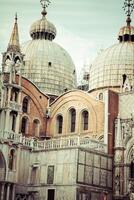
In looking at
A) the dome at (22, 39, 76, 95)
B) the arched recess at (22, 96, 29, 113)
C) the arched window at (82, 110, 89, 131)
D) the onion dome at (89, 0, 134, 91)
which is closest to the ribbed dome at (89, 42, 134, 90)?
the onion dome at (89, 0, 134, 91)

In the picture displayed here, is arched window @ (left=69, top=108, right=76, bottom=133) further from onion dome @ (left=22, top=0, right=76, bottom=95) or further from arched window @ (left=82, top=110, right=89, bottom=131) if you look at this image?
onion dome @ (left=22, top=0, right=76, bottom=95)

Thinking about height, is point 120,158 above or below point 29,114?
below

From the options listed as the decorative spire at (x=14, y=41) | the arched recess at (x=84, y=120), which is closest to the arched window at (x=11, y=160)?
the arched recess at (x=84, y=120)

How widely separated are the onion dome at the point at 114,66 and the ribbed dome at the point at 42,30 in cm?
684

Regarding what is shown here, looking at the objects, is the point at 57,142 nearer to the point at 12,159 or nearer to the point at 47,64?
the point at 12,159

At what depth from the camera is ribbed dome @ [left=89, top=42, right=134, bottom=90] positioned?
46.5 m

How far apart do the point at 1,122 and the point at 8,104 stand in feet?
4.53

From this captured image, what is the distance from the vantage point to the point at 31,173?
35.3m

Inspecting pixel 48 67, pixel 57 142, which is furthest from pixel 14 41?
pixel 48 67

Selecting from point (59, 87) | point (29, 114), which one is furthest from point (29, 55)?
point (29, 114)

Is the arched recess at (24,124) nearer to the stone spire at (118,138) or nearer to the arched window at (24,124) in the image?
the arched window at (24,124)

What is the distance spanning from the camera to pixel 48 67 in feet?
162

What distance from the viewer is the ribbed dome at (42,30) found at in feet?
173

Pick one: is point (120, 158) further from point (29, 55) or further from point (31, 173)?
point (29, 55)
